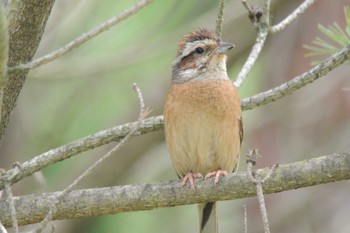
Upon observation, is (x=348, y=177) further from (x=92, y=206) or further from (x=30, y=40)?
(x=30, y=40)

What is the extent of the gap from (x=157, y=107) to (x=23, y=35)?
2.98 m

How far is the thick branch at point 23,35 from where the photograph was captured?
4.57 m

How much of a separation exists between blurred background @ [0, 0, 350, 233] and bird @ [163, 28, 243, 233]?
57.8 inches

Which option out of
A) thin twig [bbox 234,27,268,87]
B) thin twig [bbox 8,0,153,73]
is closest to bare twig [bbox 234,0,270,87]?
thin twig [bbox 234,27,268,87]

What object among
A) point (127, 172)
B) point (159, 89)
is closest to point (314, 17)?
point (159, 89)

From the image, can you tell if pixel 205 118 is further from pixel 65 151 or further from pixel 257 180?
pixel 257 180

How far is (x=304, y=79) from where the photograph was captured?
4855mm

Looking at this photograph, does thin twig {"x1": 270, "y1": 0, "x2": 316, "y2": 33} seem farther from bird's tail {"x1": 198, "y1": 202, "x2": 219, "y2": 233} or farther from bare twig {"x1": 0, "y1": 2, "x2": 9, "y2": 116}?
bare twig {"x1": 0, "y1": 2, "x2": 9, "y2": 116}

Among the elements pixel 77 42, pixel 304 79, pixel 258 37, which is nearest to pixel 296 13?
pixel 258 37

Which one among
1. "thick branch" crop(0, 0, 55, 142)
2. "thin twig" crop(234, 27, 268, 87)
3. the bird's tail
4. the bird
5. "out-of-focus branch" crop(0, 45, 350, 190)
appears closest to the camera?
"thick branch" crop(0, 0, 55, 142)

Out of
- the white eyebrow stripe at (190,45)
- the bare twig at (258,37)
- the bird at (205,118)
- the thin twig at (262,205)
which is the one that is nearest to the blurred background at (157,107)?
the white eyebrow stripe at (190,45)

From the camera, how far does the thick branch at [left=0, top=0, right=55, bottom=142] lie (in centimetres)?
457

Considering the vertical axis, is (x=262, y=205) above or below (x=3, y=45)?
below

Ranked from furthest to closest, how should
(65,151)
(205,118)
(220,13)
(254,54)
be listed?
(205,118), (254,54), (220,13), (65,151)
